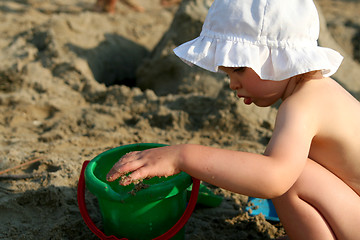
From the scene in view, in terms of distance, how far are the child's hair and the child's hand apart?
34 cm

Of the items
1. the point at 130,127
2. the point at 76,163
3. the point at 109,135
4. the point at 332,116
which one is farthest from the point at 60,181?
the point at 332,116

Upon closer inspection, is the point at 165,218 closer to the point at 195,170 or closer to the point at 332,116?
the point at 195,170

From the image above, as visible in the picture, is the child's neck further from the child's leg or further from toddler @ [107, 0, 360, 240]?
the child's leg

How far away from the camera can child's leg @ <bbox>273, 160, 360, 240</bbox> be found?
135cm

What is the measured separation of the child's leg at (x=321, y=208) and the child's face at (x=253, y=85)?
0.28m

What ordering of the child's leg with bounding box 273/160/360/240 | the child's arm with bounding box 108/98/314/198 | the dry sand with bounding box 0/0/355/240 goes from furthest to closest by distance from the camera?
1. the dry sand with bounding box 0/0/355/240
2. the child's leg with bounding box 273/160/360/240
3. the child's arm with bounding box 108/98/314/198

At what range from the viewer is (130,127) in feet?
8.48

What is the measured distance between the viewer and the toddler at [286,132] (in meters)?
1.25

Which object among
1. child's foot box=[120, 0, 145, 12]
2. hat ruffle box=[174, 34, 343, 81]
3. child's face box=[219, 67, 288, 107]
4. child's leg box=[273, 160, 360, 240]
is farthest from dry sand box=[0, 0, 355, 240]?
child's foot box=[120, 0, 145, 12]

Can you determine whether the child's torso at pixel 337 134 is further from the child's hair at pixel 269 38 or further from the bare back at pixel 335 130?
the child's hair at pixel 269 38

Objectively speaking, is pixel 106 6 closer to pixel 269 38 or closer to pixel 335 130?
pixel 269 38

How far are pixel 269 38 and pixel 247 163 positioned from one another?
1.36 ft

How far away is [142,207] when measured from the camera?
4.50ft

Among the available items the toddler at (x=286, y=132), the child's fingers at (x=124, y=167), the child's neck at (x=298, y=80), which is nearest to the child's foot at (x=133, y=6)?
the toddler at (x=286, y=132)
